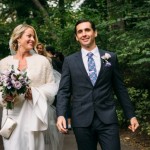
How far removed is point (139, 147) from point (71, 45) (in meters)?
4.41

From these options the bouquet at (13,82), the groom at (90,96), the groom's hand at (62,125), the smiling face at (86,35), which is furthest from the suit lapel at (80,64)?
the bouquet at (13,82)

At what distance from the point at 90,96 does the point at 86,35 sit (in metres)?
0.67

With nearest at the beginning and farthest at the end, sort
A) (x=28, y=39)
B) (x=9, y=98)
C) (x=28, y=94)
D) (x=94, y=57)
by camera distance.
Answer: (x=94, y=57), (x=9, y=98), (x=28, y=94), (x=28, y=39)

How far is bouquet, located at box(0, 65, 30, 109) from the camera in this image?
4641 millimetres

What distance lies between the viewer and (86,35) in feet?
14.6

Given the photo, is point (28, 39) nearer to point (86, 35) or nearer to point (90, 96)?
point (86, 35)

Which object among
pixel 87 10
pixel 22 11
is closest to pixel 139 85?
pixel 87 10

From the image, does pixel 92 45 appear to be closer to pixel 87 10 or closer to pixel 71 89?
pixel 71 89

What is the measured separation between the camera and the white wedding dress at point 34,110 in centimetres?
504

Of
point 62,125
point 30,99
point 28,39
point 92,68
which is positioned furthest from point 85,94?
point 28,39

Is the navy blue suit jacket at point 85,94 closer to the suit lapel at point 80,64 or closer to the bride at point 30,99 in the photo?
the suit lapel at point 80,64

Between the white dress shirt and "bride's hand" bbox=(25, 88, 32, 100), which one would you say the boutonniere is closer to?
the white dress shirt

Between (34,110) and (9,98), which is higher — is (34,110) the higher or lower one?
the lower one

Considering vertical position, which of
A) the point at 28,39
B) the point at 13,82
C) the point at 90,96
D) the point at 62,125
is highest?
the point at 28,39
